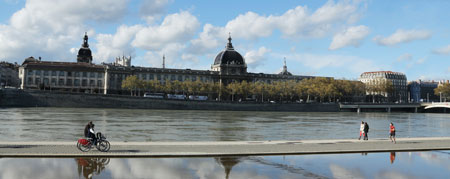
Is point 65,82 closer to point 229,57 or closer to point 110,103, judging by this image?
point 110,103

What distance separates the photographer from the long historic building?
127 metres

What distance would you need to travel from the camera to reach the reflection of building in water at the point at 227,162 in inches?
670

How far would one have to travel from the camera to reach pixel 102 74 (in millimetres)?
136750

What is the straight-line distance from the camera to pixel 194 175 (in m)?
15.7

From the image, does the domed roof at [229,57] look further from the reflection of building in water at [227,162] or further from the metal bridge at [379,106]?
the reflection of building in water at [227,162]

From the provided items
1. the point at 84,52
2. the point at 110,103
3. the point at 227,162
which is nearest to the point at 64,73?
the point at 84,52

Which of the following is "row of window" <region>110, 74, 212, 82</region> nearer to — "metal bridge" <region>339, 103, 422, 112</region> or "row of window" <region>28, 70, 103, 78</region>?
"row of window" <region>28, 70, 103, 78</region>

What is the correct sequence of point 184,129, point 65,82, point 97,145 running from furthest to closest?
point 65,82 → point 184,129 → point 97,145

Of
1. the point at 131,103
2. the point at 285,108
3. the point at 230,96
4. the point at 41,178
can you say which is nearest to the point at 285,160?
the point at 41,178

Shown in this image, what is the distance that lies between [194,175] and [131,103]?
96.0 m

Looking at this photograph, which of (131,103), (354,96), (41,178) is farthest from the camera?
(354,96)

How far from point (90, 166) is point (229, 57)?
485 ft

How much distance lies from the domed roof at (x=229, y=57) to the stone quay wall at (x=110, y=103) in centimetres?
4241

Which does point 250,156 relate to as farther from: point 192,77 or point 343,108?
point 192,77
